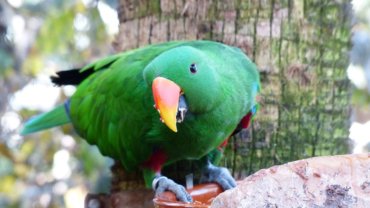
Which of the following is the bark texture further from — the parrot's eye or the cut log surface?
the cut log surface

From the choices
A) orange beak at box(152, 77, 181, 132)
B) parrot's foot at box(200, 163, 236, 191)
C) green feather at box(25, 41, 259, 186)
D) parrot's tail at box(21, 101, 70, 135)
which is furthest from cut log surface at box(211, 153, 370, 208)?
parrot's tail at box(21, 101, 70, 135)

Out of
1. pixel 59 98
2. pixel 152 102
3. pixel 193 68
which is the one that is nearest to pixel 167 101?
pixel 193 68

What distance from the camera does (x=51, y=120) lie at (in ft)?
9.98

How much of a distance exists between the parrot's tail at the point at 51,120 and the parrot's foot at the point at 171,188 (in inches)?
30.9

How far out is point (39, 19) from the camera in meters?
5.27

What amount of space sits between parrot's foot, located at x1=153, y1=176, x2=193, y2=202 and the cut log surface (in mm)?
639

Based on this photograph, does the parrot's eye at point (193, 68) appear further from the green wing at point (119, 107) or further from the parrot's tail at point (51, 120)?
the parrot's tail at point (51, 120)

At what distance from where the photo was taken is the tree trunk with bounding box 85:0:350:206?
103 inches

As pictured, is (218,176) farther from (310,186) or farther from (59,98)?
(59,98)

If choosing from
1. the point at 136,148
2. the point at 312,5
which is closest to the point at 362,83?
the point at 312,5

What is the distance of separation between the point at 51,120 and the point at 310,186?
1929mm

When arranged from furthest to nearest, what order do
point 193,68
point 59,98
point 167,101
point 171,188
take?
point 59,98
point 171,188
point 193,68
point 167,101

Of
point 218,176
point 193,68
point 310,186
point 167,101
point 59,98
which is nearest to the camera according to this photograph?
point 310,186

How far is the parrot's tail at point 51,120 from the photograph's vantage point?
3000mm
